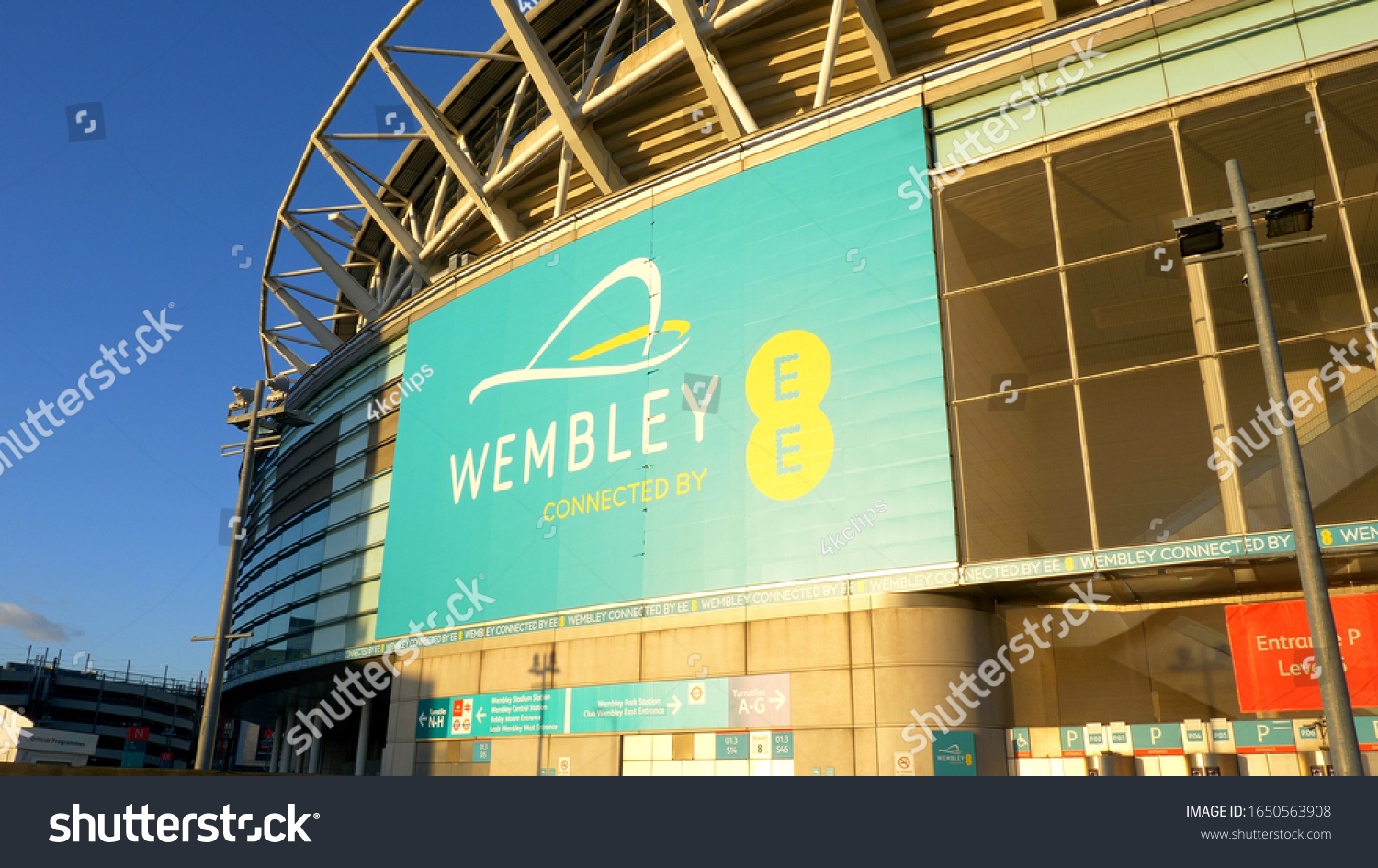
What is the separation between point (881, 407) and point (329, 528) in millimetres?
23861

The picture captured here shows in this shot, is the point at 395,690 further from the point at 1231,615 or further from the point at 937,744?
the point at 1231,615

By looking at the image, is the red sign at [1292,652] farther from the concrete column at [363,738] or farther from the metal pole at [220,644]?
the concrete column at [363,738]

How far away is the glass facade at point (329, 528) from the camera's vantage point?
32.9 meters

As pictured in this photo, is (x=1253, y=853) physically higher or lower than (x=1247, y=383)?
lower

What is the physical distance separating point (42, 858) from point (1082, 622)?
755 inches

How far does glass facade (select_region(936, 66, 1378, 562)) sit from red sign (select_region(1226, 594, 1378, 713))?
5.58 ft

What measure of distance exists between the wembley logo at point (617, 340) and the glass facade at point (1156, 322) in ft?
26.5

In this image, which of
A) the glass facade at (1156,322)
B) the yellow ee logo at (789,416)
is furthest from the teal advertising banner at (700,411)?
the glass facade at (1156,322)

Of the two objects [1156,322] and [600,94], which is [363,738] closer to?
[600,94]

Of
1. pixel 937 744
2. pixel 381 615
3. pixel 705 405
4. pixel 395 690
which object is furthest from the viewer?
pixel 381 615

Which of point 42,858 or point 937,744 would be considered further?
point 937,744

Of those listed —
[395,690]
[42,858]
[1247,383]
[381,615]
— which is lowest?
[42,858]

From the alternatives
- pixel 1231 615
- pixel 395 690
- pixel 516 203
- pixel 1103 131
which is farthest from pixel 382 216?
pixel 1231 615

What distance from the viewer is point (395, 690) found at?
1120 inches
